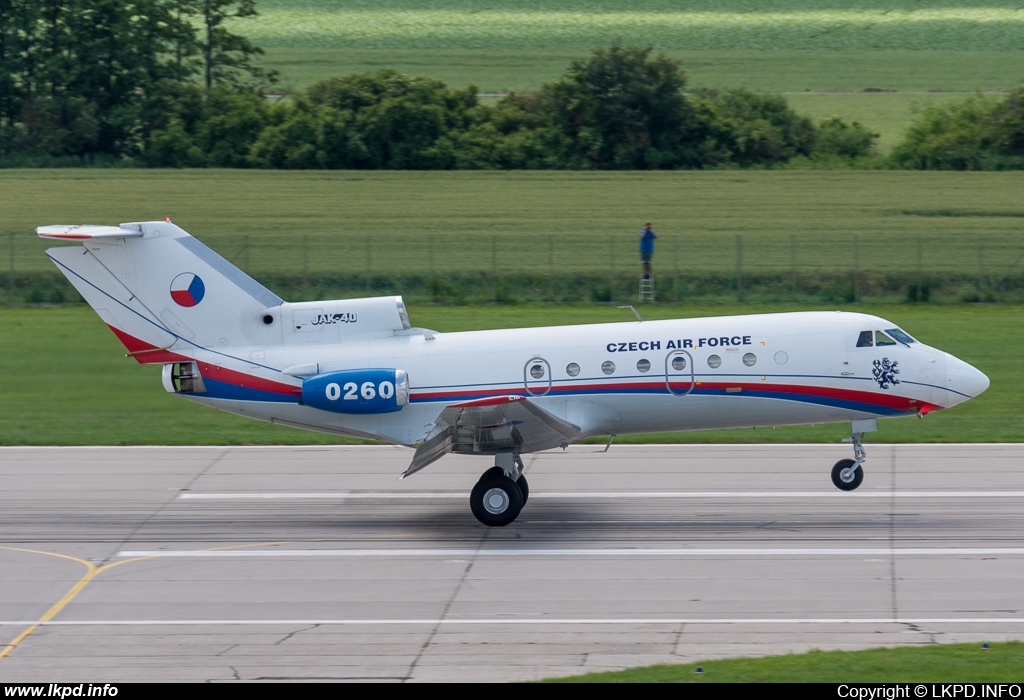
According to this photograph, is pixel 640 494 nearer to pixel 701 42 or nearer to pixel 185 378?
pixel 185 378

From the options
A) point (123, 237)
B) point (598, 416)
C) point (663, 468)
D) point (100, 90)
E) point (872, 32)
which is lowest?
point (663, 468)

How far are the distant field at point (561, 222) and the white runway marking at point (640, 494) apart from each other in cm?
2547

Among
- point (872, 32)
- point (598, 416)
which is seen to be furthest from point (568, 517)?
point (872, 32)

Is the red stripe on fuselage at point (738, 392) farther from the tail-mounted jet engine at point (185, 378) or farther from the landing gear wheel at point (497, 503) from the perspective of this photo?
the tail-mounted jet engine at point (185, 378)

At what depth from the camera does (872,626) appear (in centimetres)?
1570

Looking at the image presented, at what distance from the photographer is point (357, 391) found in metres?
20.7

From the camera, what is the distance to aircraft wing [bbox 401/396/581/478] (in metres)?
19.4

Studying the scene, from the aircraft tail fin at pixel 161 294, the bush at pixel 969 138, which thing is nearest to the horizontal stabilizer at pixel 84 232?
the aircraft tail fin at pixel 161 294

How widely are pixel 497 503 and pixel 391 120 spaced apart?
59135 millimetres

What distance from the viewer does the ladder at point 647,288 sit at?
157ft
